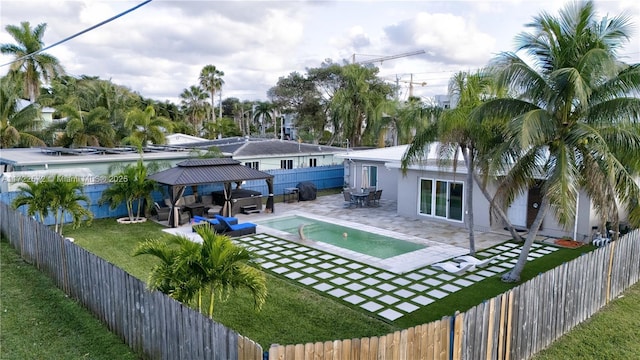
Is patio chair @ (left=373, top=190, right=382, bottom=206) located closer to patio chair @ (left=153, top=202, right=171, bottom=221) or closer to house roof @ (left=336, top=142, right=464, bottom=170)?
house roof @ (left=336, top=142, right=464, bottom=170)

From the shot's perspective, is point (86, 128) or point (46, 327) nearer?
point (46, 327)

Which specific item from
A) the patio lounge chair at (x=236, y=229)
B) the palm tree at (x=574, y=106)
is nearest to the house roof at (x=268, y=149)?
the patio lounge chair at (x=236, y=229)

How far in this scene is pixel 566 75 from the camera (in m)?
7.89

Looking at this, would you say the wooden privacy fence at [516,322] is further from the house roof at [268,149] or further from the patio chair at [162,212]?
the house roof at [268,149]

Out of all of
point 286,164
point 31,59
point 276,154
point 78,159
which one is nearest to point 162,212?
point 78,159

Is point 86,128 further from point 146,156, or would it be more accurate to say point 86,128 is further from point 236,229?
point 236,229

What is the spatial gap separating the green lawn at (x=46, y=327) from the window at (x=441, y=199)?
12.5 meters

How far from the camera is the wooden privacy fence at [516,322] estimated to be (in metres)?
4.49

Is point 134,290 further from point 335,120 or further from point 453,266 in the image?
point 335,120

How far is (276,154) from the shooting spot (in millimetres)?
25938

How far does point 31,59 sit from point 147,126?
11583 millimetres

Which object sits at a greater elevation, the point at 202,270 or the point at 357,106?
the point at 357,106

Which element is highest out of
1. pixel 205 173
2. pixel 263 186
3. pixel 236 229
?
pixel 205 173

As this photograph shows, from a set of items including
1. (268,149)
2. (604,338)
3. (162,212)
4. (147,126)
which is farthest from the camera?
(268,149)
